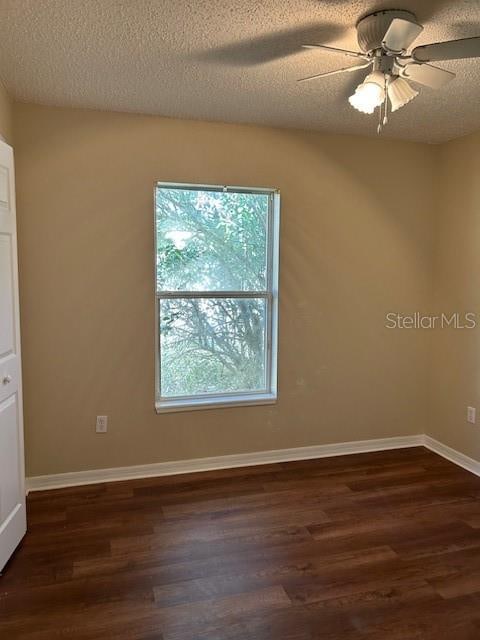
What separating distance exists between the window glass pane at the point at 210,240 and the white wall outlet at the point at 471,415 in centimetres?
181

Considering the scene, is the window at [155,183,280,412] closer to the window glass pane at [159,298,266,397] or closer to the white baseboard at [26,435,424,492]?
the window glass pane at [159,298,266,397]

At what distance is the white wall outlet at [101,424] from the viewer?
3.07 metres

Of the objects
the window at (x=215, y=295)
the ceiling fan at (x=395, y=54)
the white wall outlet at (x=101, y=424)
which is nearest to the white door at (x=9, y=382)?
the white wall outlet at (x=101, y=424)

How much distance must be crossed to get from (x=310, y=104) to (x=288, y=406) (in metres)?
2.11

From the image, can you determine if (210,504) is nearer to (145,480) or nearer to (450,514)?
(145,480)

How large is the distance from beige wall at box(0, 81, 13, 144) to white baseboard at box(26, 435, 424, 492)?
2.15 m

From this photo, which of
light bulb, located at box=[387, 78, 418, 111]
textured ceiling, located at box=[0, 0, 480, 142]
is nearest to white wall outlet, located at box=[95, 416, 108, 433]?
textured ceiling, located at box=[0, 0, 480, 142]

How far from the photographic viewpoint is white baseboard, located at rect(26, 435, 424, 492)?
3023 millimetres

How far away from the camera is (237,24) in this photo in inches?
72.7

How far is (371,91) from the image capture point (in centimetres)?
186

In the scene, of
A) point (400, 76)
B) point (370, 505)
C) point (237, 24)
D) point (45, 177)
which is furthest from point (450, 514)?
point (45, 177)

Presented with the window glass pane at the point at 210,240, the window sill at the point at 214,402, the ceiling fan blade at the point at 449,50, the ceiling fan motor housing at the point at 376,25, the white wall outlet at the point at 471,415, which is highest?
the ceiling fan motor housing at the point at 376,25

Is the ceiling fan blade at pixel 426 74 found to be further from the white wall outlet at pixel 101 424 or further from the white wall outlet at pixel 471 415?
the white wall outlet at pixel 101 424

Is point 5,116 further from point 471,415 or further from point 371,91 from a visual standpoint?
point 471,415
